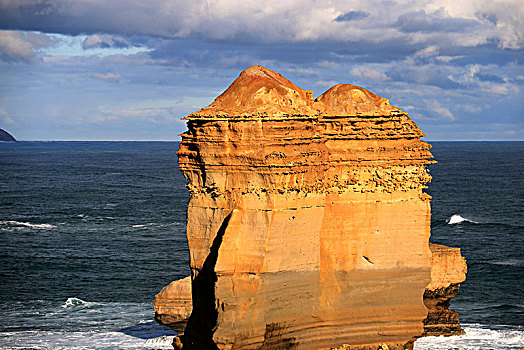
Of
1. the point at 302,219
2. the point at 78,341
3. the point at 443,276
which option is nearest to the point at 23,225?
the point at 78,341

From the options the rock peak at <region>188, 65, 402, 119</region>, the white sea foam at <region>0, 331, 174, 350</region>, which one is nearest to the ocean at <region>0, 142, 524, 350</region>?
the white sea foam at <region>0, 331, 174, 350</region>

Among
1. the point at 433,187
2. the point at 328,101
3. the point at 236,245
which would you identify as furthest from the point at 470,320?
the point at 433,187

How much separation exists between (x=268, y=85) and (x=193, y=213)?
4.39 metres

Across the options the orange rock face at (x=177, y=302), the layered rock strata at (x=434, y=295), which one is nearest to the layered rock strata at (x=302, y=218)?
the layered rock strata at (x=434, y=295)

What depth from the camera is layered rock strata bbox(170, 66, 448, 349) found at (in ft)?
73.9

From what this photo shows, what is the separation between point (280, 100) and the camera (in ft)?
77.1

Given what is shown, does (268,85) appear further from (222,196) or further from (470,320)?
(470,320)

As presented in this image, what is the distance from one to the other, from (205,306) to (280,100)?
6.49m

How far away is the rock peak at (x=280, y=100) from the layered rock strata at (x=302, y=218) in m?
0.04

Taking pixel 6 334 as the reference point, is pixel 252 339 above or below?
above

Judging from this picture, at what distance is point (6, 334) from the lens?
36.5 meters

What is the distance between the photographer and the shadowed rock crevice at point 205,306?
75.7 ft

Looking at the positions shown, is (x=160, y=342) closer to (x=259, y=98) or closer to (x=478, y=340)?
(x=478, y=340)

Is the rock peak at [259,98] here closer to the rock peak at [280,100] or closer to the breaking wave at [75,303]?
the rock peak at [280,100]
